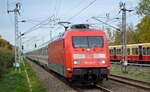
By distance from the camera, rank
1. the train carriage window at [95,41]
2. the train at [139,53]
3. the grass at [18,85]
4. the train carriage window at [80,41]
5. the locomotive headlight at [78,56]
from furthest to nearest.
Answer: the train at [139,53]
the train carriage window at [95,41]
the train carriage window at [80,41]
the grass at [18,85]
the locomotive headlight at [78,56]

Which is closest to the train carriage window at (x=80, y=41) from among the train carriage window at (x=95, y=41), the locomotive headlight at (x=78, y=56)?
the train carriage window at (x=95, y=41)

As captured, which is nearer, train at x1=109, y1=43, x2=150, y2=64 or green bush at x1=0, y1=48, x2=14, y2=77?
green bush at x1=0, y1=48, x2=14, y2=77

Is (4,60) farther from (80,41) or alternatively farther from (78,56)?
(78,56)

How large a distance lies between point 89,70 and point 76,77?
30.5 inches

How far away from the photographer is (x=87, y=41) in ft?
47.5

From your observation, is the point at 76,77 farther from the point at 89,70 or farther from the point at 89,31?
the point at 89,31

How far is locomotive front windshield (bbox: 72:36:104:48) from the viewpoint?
1427 centimetres

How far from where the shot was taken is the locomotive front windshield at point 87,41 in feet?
46.8

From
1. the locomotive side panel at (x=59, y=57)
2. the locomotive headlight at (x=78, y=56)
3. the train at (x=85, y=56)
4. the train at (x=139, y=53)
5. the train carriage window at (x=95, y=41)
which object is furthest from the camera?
the train at (x=139, y=53)

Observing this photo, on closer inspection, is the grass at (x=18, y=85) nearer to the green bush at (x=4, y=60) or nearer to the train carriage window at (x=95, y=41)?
the green bush at (x=4, y=60)

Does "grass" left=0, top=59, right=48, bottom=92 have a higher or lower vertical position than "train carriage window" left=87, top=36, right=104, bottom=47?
lower

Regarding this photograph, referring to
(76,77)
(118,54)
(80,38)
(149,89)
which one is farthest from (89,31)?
(118,54)

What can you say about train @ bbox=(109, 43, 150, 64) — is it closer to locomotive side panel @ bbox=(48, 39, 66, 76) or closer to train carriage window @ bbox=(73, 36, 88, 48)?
locomotive side panel @ bbox=(48, 39, 66, 76)

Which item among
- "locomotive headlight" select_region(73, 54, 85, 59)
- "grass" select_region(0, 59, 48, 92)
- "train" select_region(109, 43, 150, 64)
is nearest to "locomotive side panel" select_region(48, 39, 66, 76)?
"locomotive headlight" select_region(73, 54, 85, 59)
